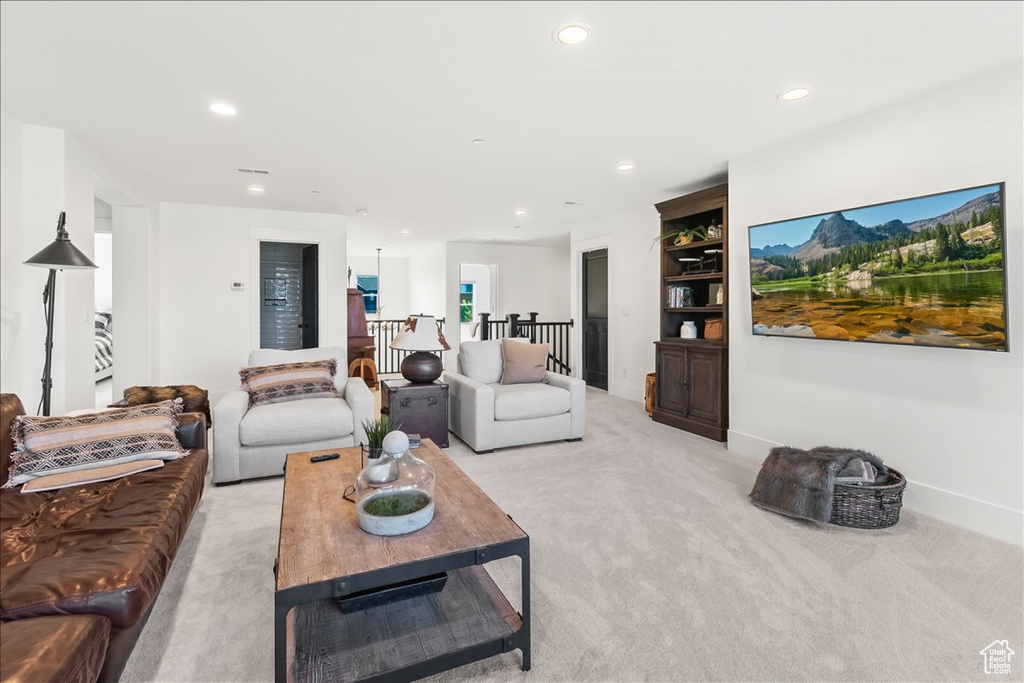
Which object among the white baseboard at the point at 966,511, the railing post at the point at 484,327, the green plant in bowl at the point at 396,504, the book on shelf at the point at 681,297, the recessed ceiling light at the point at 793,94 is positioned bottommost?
the white baseboard at the point at 966,511

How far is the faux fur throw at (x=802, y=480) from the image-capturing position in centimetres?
261

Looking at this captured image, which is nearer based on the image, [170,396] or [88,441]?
[88,441]

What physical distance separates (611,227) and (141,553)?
582 cm

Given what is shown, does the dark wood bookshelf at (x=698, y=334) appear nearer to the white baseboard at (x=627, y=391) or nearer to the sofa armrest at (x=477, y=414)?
the white baseboard at (x=627, y=391)

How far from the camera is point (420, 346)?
3.94 metres

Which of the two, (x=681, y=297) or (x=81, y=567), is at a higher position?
(x=681, y=297)

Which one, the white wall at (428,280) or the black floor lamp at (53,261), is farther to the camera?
the white wall at (428,280)

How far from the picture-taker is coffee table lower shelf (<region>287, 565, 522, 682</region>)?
4.68 feet

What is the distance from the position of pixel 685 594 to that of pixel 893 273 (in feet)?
7.06

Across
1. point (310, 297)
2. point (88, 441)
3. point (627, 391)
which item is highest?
point (310, 297)

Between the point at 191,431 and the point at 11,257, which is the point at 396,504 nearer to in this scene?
the point at 191,431

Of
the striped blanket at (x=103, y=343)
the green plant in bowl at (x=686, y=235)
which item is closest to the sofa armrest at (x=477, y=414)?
the green plant in bowl at (x=686, y=235)

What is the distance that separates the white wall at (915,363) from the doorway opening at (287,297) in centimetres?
538

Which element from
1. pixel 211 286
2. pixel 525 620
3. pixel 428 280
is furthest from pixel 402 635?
pixel 428 280
